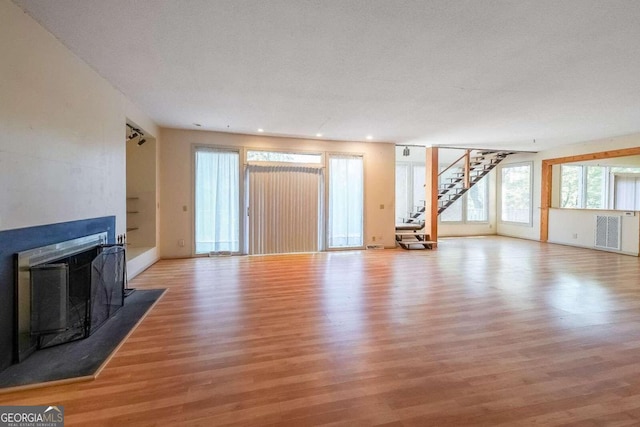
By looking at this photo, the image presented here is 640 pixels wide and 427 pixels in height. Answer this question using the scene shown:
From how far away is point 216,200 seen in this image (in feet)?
19.6

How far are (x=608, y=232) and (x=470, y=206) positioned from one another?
3416 millimetres

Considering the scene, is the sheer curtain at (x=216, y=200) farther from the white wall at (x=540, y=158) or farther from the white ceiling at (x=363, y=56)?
the white wall at (x=540, y=158)

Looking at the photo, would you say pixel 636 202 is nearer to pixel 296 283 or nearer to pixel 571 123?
pixel 571 123

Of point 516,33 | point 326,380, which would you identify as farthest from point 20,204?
point 516,33

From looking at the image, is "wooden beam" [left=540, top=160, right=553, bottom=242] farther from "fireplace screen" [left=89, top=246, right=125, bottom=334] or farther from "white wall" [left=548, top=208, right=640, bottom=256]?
"fireplace screen" [left=89, top=246, right=125, bottom=334]

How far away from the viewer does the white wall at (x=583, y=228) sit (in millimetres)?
6320

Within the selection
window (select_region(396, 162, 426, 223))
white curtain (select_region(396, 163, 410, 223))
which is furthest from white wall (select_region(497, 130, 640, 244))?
→ white curtain (select_region(396, 163, 410, 223))

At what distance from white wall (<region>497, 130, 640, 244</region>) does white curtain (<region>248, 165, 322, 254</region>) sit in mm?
6697

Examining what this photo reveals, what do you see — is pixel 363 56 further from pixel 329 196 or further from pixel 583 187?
pixel 583 187

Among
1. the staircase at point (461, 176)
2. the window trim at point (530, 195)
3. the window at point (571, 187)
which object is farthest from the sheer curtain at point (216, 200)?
the window at point (571, 187)

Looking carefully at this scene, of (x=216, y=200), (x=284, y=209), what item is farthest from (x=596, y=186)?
(x=216, y=200)

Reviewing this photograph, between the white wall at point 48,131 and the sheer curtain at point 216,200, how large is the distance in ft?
7.73

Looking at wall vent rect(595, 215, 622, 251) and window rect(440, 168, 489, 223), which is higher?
window rect(440, 168, 489, 223)

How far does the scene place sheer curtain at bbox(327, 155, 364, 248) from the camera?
267 inches
